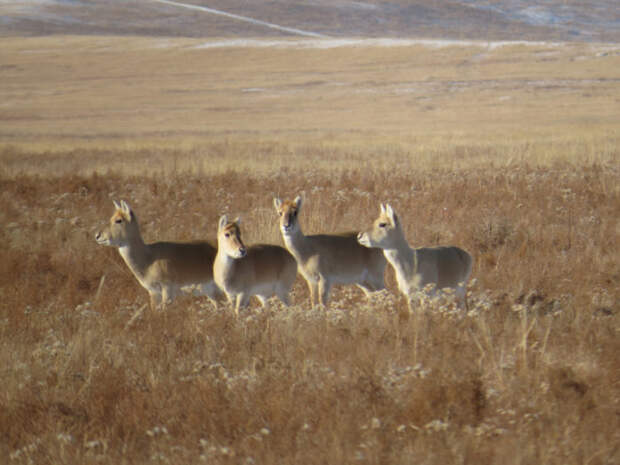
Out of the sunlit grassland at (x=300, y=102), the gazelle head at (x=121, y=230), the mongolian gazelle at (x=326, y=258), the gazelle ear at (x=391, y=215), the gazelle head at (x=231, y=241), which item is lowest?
the sunlit grassland at (x=300, y=102)

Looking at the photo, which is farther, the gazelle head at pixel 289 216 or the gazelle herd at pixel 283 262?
the gazelle head at pixel 289 216

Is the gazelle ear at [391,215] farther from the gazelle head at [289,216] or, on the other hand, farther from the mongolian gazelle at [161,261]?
the mongolian gazelle at [161,261]

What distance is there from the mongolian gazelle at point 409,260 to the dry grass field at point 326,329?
0.26 m

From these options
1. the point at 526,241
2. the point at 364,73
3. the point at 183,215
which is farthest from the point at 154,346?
the point at 364,73

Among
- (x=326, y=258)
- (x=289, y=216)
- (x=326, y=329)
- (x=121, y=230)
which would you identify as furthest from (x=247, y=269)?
(x=326, y=329)

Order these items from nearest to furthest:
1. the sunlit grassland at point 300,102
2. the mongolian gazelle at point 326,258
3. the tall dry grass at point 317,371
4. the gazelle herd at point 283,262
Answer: the tall dry grass at point 317,371, the gazelle herd at point 283,262, the mongolian gazelle at point 326,258, the sunlit grassland at point 300,102

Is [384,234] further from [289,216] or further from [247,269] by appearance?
[247,269]

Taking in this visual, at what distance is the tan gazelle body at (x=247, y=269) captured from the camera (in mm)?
8014

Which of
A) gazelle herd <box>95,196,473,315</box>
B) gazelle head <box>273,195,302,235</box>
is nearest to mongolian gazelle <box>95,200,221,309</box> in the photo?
gazelle herd <box>95,196,473,315</box>

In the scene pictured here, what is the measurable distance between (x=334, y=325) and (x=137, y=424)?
2235 millimetres

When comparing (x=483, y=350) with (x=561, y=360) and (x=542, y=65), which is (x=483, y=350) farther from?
(x=542, y=65)

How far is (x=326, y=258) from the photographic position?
350 inches

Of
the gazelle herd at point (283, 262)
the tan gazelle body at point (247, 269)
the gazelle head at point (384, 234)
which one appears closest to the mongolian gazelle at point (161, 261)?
the gazelle herd at point (283, 262)

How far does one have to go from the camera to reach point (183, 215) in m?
14.5
